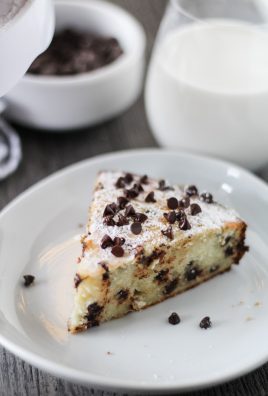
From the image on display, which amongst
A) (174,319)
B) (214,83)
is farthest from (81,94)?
(174,319)

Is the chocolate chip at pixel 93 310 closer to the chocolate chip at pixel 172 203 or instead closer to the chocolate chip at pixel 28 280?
the chocolate chip at pixel 28 280

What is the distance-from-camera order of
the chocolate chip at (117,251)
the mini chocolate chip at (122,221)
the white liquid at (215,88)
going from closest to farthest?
1. the chocolate chip at (117,251)
2. the mini chocolate chip at (122,221)
3. the white liquid at (215,88)

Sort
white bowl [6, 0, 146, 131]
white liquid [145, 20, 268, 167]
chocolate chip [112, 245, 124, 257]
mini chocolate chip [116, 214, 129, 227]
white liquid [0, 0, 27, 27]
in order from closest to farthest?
white liquid [0, 0, 27, 27], chocolate chip [112, 245, 124, 257], mini chocolate chip [116, 214, 129, 227], white liquid [145, 20, 268, 167], white bowl [6, 0, 146, 131]

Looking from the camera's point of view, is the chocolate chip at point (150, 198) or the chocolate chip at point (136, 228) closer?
the chocolate chip at point (136, 228)

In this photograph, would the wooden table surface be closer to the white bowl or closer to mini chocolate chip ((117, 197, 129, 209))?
the white bowl

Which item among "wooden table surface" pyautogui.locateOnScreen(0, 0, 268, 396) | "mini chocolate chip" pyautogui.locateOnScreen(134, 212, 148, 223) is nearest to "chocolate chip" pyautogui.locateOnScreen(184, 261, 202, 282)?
"mini chocolate chip" pyautogui.locateOnScreen(134, 212, 148, 223)

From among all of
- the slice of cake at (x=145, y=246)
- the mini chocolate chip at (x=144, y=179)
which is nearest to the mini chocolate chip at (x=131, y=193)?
the slice of cake at (x=145, y=246)

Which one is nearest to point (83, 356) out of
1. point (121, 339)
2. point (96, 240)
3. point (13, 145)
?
point (121, 339)
